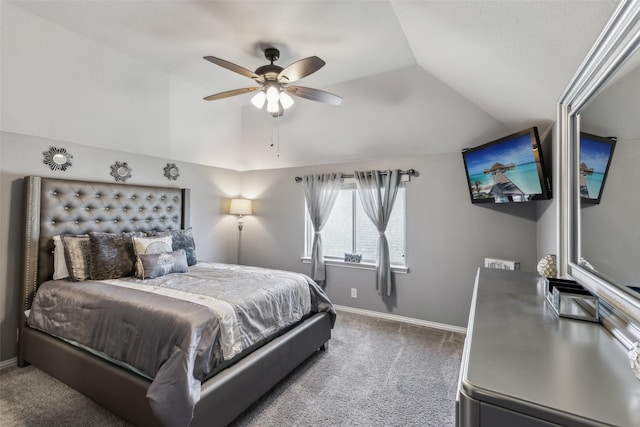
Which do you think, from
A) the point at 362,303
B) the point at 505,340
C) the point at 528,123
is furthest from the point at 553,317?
the point at 362,303

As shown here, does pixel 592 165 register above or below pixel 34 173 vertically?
below

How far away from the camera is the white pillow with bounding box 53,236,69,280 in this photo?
102 inches

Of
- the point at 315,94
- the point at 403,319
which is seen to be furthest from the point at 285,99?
the point at 403,319

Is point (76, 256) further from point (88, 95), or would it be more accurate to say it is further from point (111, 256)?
point (88, 95)

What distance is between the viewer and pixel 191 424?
1.55 m

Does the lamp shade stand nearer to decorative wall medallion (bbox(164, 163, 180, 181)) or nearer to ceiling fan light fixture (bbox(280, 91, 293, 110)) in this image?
decorative wall medallion (bbox(164, 163, 180, 181))

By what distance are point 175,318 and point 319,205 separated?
8.69 ft

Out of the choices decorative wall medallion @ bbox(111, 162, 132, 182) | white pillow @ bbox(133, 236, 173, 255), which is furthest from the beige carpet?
decorative wall medallion @ bbox(111, 162, 132, 182)

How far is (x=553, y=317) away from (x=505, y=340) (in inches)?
15.5

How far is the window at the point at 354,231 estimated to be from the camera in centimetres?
373

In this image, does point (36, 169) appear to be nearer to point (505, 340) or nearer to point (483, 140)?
point (505, 340)

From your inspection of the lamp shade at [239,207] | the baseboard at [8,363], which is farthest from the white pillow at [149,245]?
the lamp shade at [239,207]

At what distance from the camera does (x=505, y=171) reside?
2549 mm

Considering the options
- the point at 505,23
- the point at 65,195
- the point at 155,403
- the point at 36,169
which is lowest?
the point at 155,403
